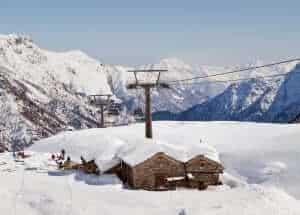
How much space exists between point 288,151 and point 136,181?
19.5 meters

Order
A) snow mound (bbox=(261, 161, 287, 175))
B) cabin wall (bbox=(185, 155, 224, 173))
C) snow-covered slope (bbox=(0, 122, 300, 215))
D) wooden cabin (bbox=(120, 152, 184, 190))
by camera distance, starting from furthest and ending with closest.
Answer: snow mound (bbox=(261, 161, 287, 175)) → cabin wall (bbox=(185, 155, 224, 173)) → wooden cabin (bbox=(120, 152, 184, 190)) → snow-covered slope (bbox=(0, 122, 300, 215))

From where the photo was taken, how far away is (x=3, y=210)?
3297 centimetres

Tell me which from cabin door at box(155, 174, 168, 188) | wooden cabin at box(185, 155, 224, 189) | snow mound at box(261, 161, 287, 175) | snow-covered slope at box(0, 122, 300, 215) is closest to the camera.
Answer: snow-covered slope at box(0, 122, 300, 215)

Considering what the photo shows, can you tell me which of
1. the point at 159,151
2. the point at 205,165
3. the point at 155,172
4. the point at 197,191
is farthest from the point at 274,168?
the point at 155,172

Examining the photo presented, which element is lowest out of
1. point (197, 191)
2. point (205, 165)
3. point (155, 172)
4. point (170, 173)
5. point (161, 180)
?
point (197, 191)

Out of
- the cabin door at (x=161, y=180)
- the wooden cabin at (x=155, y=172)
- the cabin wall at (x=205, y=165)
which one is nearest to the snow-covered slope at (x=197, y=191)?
the wooden cabin at (x=155, y=172)

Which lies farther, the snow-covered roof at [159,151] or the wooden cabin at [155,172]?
the snow-covered roof at [159,151]

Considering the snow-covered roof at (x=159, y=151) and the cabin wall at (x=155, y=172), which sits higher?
the snow-covered roof at (x=159, y=151)

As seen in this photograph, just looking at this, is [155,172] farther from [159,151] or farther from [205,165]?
[205,165]

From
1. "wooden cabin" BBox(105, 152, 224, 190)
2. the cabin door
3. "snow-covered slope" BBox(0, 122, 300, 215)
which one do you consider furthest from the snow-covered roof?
"snow-covered slope" BBox(0, 122, 300, 215)

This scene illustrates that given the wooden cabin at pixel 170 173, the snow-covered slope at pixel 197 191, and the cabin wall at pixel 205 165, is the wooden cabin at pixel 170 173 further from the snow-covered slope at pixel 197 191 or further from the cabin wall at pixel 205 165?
the snow-covered slope at pixel 197 191

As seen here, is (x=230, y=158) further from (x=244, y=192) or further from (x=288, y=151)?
(x=244, y=192)

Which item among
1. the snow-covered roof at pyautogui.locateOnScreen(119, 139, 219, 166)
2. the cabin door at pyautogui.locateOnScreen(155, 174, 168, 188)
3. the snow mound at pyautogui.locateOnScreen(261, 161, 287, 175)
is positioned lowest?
the cabin door at pyautogui.locateOnScreen(155, 174, 168, 188)

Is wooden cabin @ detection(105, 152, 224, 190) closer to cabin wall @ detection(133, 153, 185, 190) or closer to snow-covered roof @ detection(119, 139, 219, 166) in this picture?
cabin wall @ detection(133, 153, 185, 190)
